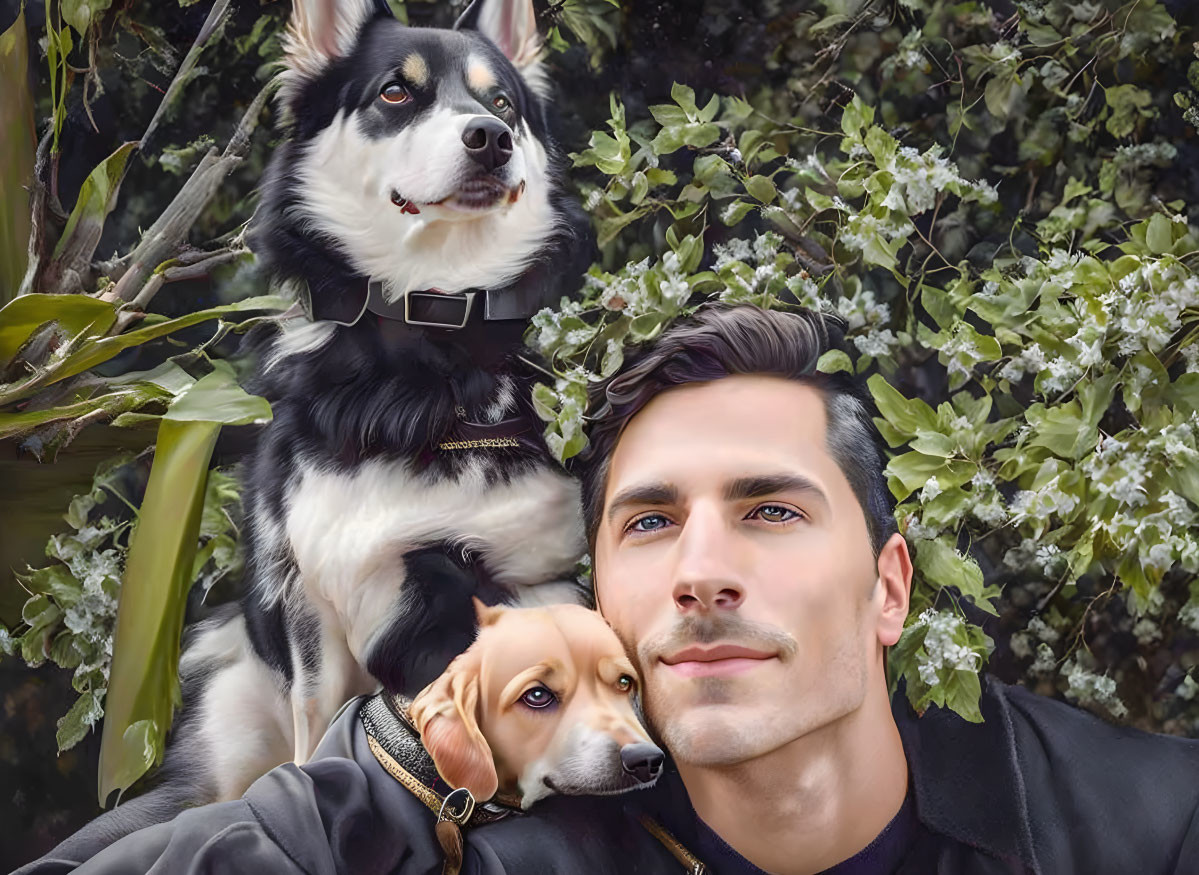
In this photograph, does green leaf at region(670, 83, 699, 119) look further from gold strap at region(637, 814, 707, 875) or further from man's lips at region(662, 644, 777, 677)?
gold strap at region(637, 814, 707, 875)

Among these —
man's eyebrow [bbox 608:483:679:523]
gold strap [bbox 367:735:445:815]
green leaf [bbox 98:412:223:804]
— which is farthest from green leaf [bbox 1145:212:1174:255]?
green leaf [bbox 98:412:223:804]

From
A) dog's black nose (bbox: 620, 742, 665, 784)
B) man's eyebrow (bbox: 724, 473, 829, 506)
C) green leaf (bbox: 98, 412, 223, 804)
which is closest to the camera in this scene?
dog's black nose (bbox: 620, 742, 665, 784)

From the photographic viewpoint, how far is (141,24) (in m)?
1.69

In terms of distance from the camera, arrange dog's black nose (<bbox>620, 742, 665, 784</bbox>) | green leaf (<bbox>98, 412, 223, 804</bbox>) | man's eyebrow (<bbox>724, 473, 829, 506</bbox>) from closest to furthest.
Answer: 1. dog's black nose (<bbox>620, 742, 665, 784</bbox>)
2. man's eyebrow (<bbox>724, 473, 829, 506</bbox>)
3. green leaf (<bbox>98, 412, 223, 804</bbox>)

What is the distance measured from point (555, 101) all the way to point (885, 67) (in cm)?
47

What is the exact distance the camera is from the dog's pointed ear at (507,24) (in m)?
1.59

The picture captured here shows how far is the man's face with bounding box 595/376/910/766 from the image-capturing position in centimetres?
142

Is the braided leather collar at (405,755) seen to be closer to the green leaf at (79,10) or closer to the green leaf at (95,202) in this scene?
the green leaf at (95,202)

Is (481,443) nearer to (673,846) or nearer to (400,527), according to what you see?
(400,527)

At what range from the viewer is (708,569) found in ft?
4.68

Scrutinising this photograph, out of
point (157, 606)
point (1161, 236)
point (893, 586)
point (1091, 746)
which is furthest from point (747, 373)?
point (157, 606)

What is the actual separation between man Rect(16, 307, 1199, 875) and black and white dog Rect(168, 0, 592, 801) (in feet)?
0.33

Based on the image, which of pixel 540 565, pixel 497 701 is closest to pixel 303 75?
pixel 540 565

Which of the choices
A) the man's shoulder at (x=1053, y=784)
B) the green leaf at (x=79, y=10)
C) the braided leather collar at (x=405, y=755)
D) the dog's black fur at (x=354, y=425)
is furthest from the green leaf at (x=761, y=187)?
the green leaf at (x=79, y=10)
